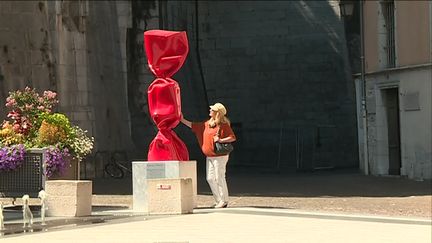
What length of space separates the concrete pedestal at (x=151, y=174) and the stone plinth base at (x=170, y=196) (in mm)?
176

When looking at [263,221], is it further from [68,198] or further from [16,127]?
[16,127]

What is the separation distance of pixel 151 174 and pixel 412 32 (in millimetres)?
14655

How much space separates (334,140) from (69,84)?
15.2 meters

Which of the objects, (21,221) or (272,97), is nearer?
(21,221)

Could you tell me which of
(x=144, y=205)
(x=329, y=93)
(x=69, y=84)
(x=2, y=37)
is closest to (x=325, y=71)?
(x=329, y=93)

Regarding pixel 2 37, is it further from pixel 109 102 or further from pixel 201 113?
pixel 201 113

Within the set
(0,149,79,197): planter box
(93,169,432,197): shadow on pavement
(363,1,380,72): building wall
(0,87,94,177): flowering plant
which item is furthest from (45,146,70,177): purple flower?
(363,1,380,72): building wall

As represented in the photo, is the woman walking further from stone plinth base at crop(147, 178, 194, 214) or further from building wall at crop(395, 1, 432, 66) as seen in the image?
building wall at crop(395, 1, 432, 66)

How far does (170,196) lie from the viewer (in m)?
14.4

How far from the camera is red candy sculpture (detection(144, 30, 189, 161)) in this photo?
15.2 meters

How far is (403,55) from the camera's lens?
27.6m

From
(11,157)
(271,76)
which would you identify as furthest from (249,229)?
(271,76)

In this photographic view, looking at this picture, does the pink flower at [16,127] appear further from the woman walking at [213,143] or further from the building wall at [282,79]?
the building wall at [282,79]

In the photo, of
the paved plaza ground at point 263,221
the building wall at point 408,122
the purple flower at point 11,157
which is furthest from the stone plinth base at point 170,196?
the building wall at point 408,122
